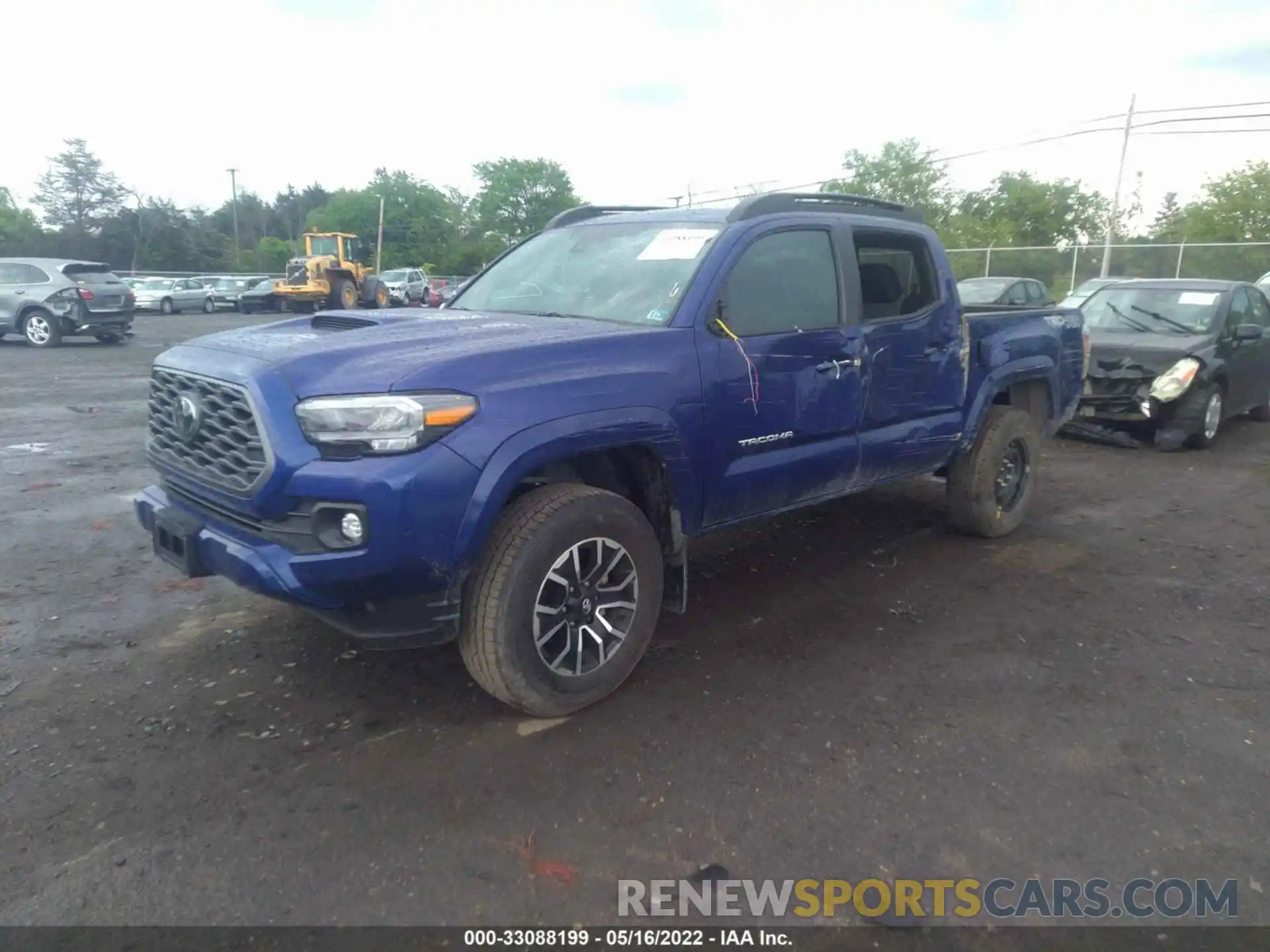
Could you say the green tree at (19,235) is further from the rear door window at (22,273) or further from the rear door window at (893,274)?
the rear door window at (893,274)

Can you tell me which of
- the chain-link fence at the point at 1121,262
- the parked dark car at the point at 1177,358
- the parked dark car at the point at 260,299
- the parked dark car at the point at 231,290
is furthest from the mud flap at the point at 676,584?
the parked dark car at the point at 231,290

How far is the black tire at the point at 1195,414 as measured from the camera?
845cm

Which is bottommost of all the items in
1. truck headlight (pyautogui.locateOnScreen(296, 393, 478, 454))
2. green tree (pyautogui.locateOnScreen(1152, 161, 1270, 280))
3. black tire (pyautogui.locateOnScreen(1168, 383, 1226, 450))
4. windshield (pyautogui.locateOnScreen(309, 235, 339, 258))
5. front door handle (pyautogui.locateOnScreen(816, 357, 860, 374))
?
black tire (pyautogui.locateOnScreen(1168, 383, 1226, 450))

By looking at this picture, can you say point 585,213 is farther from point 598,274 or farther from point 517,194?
point 517,194

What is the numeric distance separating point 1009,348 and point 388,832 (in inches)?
180

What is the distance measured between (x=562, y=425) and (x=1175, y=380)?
7.37 metres

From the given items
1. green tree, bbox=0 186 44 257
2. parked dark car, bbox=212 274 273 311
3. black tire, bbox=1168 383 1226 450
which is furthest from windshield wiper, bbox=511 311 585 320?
green tree, bbox=0 186 44 257

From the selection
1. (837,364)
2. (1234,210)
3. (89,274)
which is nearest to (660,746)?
(837,364)

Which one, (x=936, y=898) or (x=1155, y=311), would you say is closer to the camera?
(x=936, y=898)

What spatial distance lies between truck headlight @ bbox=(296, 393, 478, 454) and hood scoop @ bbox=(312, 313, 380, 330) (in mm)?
921

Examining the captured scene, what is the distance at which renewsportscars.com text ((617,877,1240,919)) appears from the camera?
2.50 meters

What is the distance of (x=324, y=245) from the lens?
33.1m

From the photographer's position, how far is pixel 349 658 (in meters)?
3.98

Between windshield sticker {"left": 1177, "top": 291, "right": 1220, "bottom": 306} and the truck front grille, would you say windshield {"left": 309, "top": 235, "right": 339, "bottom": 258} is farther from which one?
the truck front grille
